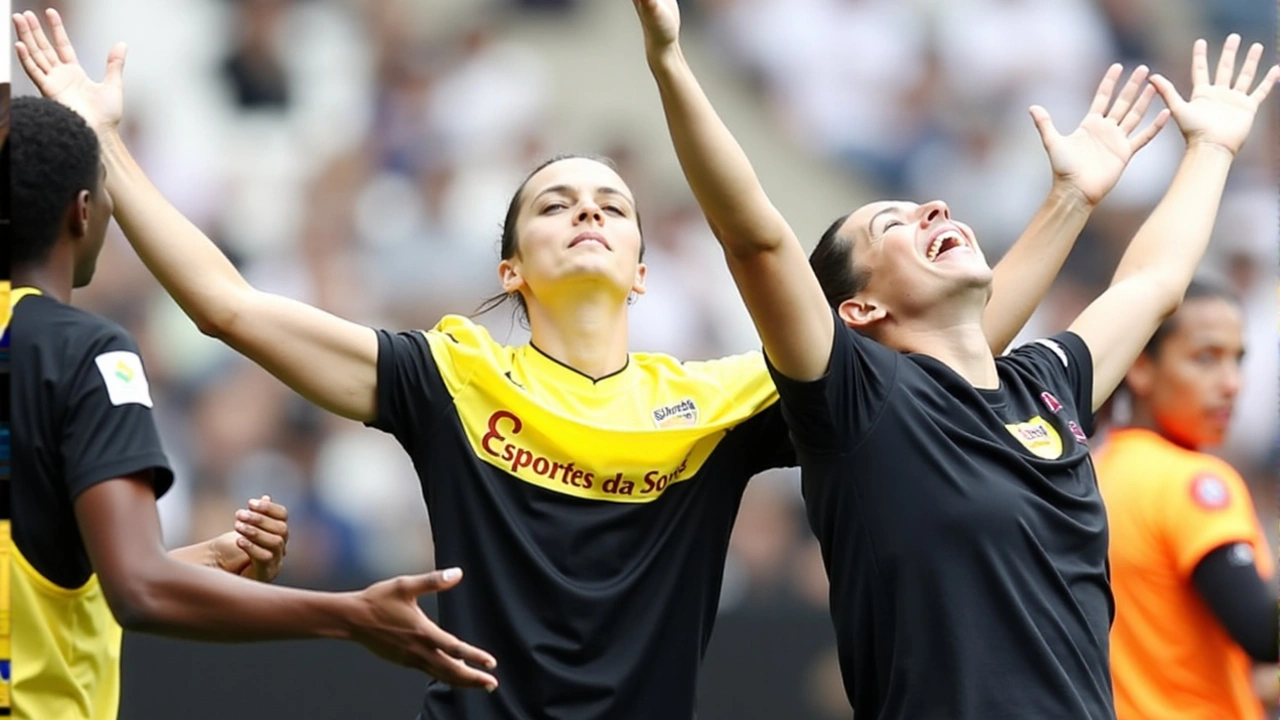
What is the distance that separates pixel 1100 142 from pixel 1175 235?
0.32 meters

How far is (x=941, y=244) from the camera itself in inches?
142

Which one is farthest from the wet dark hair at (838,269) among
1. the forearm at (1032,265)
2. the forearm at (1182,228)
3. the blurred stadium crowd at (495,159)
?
the blurred stadium crowd at (495,159)

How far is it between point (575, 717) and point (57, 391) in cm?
127

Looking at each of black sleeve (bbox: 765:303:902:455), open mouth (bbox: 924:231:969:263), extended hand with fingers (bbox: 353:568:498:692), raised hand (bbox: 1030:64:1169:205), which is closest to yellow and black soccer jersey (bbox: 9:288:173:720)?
extended hand with fingers (bbox: 353:568:498:692)

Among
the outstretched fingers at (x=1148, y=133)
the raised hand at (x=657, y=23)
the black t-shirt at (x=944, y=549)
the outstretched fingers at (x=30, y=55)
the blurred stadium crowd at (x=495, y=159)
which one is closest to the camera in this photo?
the raised hand at (x=657, y=23)

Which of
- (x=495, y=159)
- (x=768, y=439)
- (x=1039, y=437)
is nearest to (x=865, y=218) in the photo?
(x=768, y=439)

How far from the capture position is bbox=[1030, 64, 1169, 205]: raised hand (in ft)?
13.8

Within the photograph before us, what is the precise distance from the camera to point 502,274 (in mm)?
4020

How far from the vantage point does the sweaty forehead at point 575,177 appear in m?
3.90

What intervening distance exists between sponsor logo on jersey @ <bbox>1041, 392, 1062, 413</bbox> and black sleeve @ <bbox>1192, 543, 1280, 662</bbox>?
874mm

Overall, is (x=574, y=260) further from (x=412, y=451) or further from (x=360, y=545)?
(x=360, y=545)

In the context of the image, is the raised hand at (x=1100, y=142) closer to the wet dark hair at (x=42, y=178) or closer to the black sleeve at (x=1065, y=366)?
the black sleeve at (x=1065, y=366)

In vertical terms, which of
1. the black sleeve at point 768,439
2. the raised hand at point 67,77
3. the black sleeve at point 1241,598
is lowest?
the black sleeve at point 1241,598

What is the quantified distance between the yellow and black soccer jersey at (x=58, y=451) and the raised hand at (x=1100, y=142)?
2439mm
